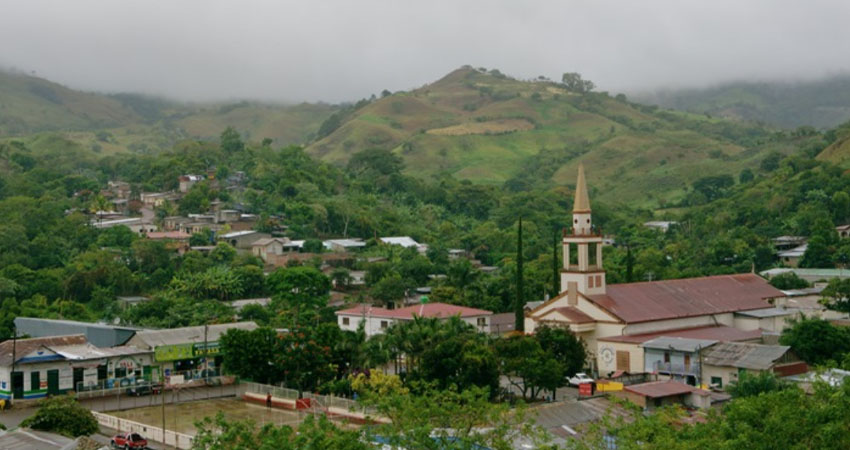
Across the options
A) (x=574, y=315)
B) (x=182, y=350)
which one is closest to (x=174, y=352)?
(x=182, y=350)

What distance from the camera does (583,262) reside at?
51500 millimetres

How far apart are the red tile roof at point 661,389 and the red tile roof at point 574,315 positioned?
999 cm

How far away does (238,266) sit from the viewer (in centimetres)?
7494

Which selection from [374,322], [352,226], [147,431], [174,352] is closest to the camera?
[147,431]

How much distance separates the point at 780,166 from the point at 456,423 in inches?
3665

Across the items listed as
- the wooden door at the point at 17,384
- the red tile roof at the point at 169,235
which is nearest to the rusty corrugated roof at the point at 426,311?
the wooden door at the point at 17,384

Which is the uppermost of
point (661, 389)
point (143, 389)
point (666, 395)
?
point (661, 389)

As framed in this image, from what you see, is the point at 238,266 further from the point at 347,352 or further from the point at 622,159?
the point at 622,159

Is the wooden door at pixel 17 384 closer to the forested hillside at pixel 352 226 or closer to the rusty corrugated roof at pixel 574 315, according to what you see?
the forested hillside at pixel 352 226

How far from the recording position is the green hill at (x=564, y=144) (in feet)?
458

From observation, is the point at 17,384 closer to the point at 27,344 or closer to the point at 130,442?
the point at 27,344

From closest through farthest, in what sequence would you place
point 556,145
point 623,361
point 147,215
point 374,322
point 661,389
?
point 661,389
point 623,361
point 374,322
point 147,215
point 556,145

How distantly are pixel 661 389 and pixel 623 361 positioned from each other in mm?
8879

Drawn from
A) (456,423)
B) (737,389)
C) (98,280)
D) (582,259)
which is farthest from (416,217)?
(456,423)
